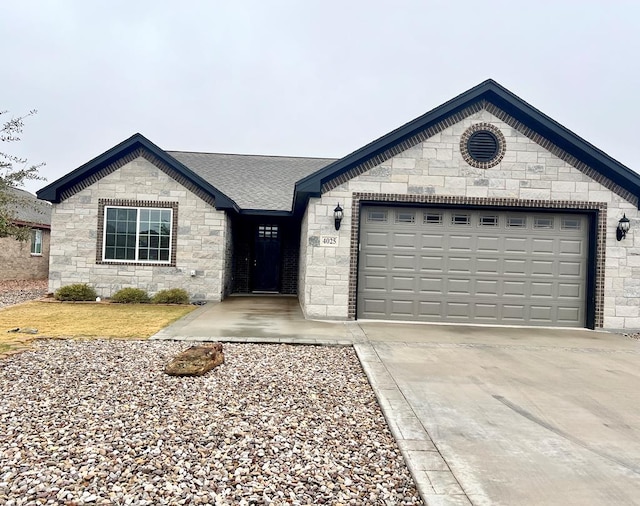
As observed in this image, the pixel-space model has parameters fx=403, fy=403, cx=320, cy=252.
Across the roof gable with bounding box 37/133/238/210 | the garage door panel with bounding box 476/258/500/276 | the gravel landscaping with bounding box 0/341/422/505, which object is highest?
the roof gable with bounding box 37/133/238/210

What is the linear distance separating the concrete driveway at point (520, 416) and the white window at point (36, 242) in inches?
733

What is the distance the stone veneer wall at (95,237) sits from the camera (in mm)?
11875

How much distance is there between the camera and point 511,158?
9.25m

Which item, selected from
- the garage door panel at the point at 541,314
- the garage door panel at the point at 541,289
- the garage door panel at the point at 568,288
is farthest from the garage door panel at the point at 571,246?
the garage door panel at the point at 541,314

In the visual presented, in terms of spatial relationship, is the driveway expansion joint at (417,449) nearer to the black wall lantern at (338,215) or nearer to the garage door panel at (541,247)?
the black wall lantern at (338,215)

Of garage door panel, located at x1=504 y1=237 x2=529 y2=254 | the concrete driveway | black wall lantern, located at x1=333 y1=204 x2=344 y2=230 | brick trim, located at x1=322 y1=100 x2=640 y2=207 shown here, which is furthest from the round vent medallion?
the concrete driveway

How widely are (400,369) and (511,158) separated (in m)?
6.29

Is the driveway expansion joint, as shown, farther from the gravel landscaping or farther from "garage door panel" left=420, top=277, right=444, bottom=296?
"garage door panel" left=420, top=277, right=444, bottom=296

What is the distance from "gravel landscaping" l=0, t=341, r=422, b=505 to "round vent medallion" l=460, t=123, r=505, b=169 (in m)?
6.14

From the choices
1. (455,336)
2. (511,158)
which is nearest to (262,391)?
(455,336)

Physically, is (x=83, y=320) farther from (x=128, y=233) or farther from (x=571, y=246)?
(x=571, y=246)

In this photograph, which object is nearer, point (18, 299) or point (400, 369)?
point (400, 369)

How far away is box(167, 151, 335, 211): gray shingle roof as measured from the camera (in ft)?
47.2

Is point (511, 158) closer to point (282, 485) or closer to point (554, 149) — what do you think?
point (554, 149)
